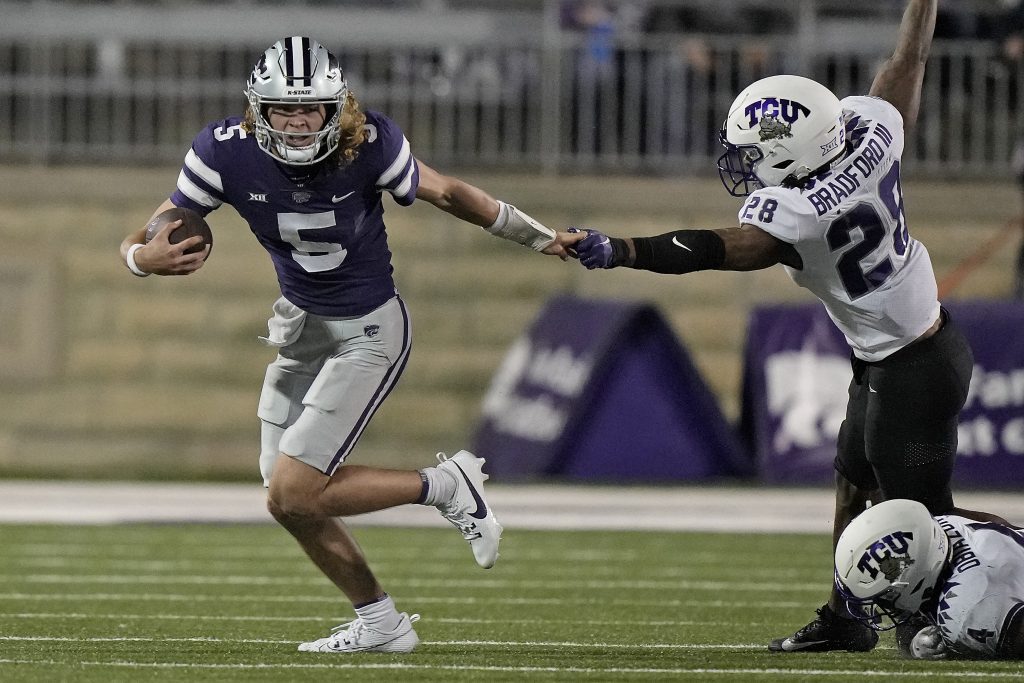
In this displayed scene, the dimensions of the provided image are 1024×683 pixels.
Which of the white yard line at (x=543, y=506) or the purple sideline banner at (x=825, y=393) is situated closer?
the white yard line at (x=543, y=506)

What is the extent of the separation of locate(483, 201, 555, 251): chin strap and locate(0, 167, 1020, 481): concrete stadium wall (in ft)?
20.2

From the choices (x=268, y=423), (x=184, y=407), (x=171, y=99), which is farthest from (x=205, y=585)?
(x=171, y=99)

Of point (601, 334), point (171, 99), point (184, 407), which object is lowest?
point (184, 407)

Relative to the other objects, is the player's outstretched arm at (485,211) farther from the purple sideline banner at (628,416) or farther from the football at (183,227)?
the purple sideline banner at (628,416)

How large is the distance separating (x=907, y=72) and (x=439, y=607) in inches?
88.4

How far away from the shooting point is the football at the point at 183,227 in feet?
14.9

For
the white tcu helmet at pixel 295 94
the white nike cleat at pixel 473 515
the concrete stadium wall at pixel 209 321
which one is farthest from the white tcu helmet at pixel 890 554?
the concrete stadium wall at pixel 209 321

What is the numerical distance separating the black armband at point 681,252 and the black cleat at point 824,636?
104cm

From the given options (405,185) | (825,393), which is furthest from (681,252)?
(825,393)

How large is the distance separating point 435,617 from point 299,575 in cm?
127

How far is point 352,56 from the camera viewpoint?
11453 millimetres

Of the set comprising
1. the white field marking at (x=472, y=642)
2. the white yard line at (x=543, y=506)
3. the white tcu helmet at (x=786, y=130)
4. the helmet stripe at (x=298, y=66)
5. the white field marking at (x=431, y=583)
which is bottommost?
the white yard line at (x=543, y=506)

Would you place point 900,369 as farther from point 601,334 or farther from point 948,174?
point 948,174

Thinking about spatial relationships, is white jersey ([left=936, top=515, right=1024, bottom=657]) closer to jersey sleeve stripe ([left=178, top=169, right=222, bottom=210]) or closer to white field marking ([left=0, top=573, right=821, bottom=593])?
white field marking ([left=0, top=573, right=821, bottom=593])
